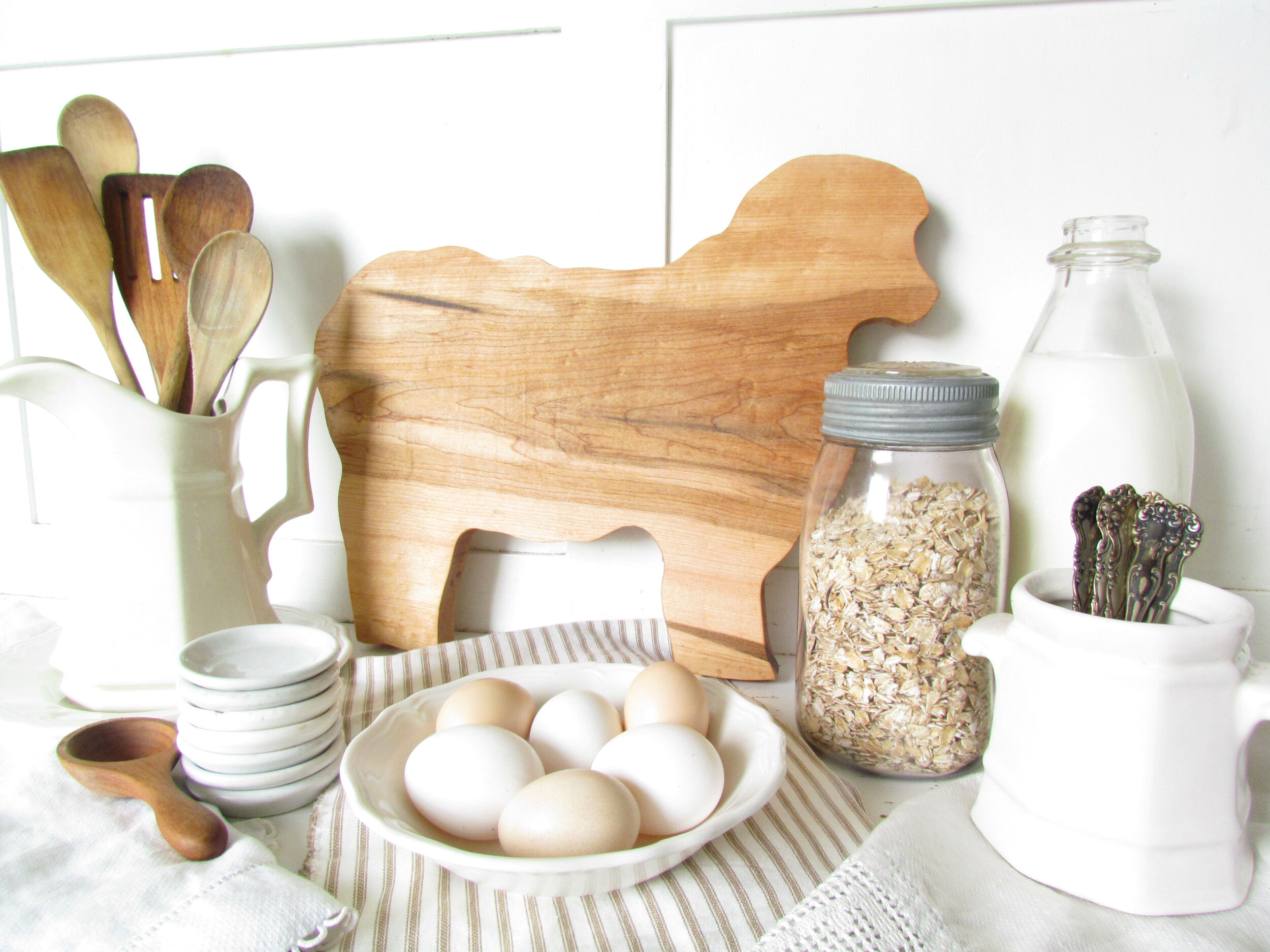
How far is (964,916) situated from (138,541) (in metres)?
0.58

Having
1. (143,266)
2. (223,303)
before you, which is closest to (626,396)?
(223,303)

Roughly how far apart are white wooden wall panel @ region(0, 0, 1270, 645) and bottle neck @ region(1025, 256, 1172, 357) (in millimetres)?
87

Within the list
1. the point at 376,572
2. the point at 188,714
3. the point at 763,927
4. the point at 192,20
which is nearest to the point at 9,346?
the point at 192,20

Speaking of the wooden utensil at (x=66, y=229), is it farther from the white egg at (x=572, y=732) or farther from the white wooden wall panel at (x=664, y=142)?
the white egg at (x=572, y=732)

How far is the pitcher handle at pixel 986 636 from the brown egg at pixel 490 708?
0.27m

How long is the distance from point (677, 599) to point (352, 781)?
1.06 feet

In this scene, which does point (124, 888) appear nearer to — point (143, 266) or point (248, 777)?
point (248, 777)

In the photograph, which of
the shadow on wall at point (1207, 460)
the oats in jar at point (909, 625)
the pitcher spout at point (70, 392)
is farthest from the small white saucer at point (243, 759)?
the shadow on wall at point (1207, 460)

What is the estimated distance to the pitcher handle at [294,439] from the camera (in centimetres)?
68

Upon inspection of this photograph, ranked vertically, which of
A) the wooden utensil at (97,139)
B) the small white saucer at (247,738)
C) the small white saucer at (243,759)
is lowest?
the small white saucer at (243,759)

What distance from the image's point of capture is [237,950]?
372mm

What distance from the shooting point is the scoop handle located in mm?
440

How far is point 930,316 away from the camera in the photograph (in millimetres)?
689

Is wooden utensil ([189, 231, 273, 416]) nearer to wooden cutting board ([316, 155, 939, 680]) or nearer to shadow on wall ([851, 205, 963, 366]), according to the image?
wooden cutting board ([316, 155, 939, 680])
